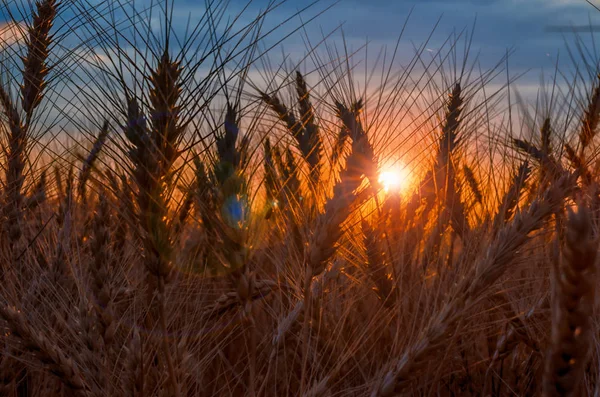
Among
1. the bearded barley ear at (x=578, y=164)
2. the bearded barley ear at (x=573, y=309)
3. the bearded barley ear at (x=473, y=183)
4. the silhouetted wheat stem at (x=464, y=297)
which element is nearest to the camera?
the bearded barley ear at (x=573, y=309)

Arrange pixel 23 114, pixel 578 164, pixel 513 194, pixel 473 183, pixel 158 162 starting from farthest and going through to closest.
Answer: pixel 473 183 → pixel 23 114 → pixel 513 194 → pixel 578 164 → pixel 158 162

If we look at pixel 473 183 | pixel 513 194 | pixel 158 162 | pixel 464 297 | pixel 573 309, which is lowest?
pixel 573 309

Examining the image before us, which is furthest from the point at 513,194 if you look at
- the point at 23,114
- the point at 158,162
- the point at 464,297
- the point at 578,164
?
the point at 23,114

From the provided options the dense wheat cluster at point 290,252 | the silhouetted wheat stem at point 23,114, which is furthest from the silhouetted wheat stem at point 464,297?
the silhouetted wheat stem at point 23,114

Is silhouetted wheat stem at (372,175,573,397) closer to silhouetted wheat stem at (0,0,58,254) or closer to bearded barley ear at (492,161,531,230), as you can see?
bearded barley ear at (492,161,531,230)

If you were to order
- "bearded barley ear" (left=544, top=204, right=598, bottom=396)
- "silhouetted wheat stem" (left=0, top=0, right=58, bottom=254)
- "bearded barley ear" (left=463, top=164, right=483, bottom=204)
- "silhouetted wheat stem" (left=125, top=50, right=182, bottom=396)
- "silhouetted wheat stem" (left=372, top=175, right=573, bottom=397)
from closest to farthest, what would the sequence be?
1. "bearded barley ear" (left=544, top=204, right=598, bottom=396)
2. "silhouetted wheat stem" (left=125, top=50, right=182, bottom=396)
3. "silhouetted wheat stem" (left=372, top=175, right=573, bottom=397)
4. "silhouetted wheat stem" (left=0, top=0, right=58, bottom=254)
5. "bearded barley ear" (left=463, top=164, right=483, bottom=204)

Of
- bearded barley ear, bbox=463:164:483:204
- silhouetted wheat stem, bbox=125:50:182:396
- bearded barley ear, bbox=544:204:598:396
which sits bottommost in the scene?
bearded barley ear, bbox=544:204:598:396

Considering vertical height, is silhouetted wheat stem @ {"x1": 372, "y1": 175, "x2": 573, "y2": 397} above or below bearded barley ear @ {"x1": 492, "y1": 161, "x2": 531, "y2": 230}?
below

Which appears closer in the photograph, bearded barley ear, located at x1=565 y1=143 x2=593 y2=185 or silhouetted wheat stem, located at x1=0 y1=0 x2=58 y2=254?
bearded barley ear, located at x1=565 y1=143 x2=593 y2=185

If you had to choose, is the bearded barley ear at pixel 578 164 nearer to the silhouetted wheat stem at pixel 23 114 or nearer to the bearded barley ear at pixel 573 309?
the bearded barley ear at pixel 573 309

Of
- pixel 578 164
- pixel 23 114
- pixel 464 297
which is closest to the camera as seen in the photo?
pixel 464 297

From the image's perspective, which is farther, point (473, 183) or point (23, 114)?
point (473, 183)

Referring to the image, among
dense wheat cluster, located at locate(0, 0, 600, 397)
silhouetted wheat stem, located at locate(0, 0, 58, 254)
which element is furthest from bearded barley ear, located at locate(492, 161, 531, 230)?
silhouetted wheat stem, located at locate(0, 0, 58, 254)

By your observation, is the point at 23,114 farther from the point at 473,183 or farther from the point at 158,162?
the point at 473,183
